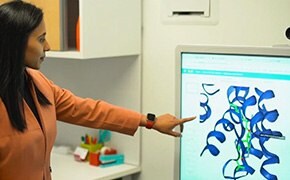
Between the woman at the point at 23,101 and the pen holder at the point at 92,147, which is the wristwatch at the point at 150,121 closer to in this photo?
the woman at the point at 23,101

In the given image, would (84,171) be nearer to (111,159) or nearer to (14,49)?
(111,159)

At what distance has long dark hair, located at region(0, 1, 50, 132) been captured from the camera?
4.87 ft

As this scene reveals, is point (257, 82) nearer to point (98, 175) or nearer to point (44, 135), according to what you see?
point (44, 135)

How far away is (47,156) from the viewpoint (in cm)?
165

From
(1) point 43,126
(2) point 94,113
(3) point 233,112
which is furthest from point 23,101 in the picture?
(3) point 233,112

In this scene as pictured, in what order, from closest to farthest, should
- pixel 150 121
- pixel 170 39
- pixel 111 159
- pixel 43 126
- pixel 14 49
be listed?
pixel 14 49 → pixel 43 126 → pixel 150 121 → pixel 170 39 → pixel 111 159

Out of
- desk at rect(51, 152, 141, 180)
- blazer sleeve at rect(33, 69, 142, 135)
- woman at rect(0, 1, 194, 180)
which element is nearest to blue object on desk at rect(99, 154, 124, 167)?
desk at rect(51, 152, 141, 180)

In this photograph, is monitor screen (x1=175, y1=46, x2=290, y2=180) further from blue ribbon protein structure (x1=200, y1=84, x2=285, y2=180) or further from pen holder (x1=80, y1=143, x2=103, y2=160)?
pen holder (x1=80, y1=143, x2=103, y2=160)

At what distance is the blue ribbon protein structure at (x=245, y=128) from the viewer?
1559 millimetres

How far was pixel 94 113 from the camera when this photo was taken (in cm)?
183

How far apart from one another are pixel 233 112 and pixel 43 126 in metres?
0.57

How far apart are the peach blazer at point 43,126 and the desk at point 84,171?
31 centimetres

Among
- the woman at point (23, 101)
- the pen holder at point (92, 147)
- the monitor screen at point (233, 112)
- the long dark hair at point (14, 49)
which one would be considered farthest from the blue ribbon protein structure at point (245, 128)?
the pen holder at point (92, 147)

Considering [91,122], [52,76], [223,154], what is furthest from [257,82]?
[52,76]
